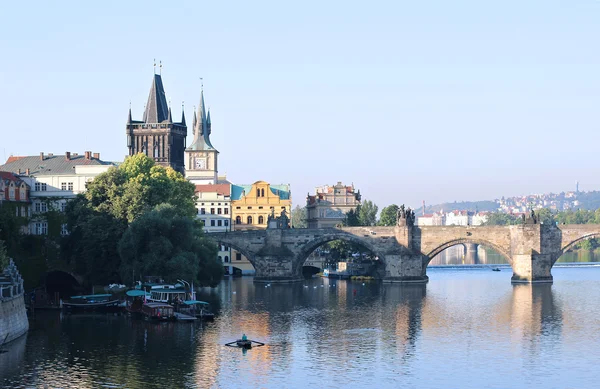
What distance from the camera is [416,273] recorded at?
138m

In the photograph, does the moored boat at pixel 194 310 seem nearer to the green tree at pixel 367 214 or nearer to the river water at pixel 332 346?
the river water at pixel 332 346

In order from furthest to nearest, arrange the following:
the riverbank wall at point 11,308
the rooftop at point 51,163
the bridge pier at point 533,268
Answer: the rooftop at point 51,163 → the bridge pier at point 533,268 → the riverbank wall at point 11,308

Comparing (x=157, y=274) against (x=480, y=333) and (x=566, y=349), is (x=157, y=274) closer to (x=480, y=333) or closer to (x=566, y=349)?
(x=480, y=333)

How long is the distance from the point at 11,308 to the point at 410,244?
73.4 m

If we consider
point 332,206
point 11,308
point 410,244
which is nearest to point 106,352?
point 11,308

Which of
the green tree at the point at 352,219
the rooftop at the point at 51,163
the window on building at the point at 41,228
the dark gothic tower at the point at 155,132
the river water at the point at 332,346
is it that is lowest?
the river water at the point at 332,346

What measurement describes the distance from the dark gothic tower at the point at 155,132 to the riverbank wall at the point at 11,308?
3734 inches

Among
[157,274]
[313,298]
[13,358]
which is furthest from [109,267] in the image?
[13,358]

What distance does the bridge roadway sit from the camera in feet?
451

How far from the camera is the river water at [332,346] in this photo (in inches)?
2589

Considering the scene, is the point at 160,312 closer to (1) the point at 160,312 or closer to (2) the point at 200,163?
(1) the point at 160,312

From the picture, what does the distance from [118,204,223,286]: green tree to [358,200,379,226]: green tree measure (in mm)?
69158

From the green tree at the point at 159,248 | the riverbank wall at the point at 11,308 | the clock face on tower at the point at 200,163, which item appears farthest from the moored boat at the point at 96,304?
the clock face on tower at the point at 200,163

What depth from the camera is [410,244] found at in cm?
13912
